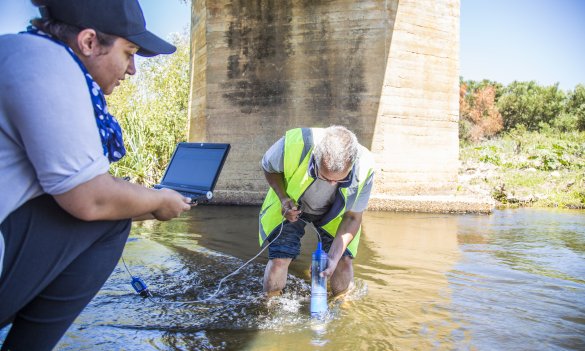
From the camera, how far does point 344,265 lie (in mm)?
4777

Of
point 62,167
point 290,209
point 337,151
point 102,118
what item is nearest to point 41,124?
point 62,167

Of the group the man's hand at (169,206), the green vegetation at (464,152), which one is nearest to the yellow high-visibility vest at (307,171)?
the man's hand at (169,206)

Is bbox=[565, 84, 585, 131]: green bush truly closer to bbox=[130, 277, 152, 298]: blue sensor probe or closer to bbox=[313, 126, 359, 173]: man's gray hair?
bbox=[313, 126, 359, 173]: man's gray hair

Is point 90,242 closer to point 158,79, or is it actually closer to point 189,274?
point 189,274

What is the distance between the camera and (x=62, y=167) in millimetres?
1724

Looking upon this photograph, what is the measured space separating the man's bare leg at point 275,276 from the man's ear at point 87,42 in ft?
9.78

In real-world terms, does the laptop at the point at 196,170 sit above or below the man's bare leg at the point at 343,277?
above

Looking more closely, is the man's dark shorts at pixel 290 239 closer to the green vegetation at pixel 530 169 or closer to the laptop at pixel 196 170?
the laptop at pixel 196 170

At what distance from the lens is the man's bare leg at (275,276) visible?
4.68m

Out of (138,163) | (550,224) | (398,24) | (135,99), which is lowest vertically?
(550,224)

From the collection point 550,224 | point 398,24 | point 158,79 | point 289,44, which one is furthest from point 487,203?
point 158,79

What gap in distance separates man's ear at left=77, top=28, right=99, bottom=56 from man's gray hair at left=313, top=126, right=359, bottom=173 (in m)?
2.06

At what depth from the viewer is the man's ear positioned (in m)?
1.97

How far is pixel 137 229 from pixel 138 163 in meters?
5.17
